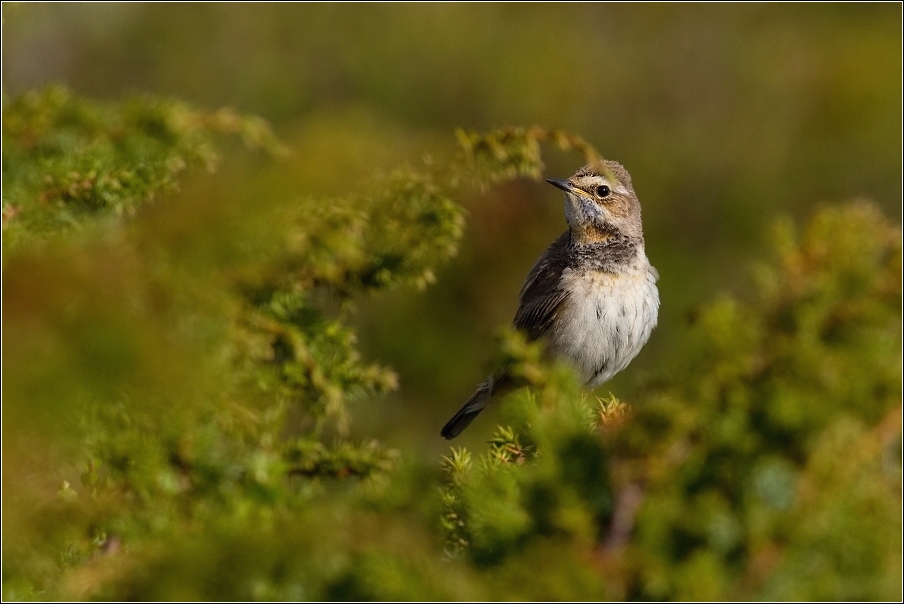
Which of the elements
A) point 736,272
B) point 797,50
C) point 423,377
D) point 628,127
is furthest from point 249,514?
point 797,50

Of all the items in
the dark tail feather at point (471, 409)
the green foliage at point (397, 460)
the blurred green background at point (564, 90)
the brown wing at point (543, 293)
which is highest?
the green foliage at point (397, 460)

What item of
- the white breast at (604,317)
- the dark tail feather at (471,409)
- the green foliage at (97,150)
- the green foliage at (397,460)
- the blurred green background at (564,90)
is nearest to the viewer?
the green foliage at (397,460)

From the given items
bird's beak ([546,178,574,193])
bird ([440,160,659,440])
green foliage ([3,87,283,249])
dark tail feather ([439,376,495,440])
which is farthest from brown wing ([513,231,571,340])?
green foliage ([3,87,283,249])

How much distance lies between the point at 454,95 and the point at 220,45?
3.46 m

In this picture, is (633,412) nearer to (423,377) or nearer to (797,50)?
(423,377)

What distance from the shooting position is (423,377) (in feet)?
37.9

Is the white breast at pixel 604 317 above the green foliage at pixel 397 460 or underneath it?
underneath

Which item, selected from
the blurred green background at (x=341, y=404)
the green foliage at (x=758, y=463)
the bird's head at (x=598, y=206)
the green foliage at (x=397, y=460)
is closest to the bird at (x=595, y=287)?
the bird's head at (x=598, y=206)

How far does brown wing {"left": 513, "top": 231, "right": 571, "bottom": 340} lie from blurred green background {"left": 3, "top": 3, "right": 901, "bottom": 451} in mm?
4270

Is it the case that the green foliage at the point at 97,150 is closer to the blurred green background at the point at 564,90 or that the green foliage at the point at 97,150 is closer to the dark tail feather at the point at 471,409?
the dark tail feather at the point at 471,409

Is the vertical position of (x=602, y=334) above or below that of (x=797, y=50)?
above

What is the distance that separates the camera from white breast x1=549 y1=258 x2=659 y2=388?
20.0 feet

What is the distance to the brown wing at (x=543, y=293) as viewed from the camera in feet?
20.8

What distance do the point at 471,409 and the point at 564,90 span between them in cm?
1016
